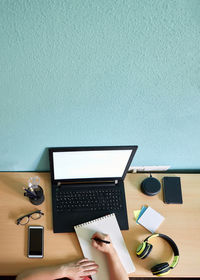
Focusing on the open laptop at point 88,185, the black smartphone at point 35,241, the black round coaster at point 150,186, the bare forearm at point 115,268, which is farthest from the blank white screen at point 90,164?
the bare forearm at point 115,268

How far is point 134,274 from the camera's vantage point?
Answer: 1100mm

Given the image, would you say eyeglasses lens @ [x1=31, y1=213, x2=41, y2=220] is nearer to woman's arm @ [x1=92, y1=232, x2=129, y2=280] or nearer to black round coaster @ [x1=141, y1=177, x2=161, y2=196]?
woman's arm @ [x1=92, y1=232, x2=129, y2=280]

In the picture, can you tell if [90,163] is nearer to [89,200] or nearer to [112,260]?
[89,200]

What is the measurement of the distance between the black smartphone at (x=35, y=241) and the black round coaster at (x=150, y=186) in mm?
532

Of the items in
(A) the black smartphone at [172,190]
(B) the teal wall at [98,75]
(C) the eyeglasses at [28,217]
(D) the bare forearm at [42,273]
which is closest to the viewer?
(B) the teal wall at [98,75]

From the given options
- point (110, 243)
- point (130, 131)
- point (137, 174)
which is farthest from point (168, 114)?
point (110, 243)

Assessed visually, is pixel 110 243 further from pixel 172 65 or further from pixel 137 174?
pixel 172 65

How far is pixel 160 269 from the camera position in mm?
1067

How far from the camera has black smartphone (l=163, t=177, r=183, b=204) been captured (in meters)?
1.25

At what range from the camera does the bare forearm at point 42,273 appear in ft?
3.34

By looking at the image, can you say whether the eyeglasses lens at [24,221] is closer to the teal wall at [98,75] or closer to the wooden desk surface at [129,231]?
the wooden desk surface at [129,231]

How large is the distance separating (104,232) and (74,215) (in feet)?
0.53

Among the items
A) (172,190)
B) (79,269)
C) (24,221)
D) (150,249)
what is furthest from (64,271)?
(172,190)

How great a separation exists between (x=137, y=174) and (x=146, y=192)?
11 centimetres
